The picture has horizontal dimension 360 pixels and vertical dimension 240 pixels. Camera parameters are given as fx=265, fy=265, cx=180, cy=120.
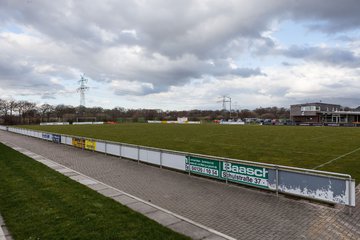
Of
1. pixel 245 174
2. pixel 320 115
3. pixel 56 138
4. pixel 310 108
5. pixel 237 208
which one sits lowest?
pixel 237 208

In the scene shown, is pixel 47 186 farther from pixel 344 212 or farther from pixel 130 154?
pixel 344 212

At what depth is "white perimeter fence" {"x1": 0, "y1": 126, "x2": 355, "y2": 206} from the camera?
310 inches

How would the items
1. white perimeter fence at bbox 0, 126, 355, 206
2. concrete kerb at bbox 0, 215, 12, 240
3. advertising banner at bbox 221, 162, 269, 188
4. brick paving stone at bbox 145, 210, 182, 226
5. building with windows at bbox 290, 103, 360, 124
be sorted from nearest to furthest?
concrete kerb at bbox 0, 215, 12, 240 < brick paving stone at bbox 145, 210, 182, 226 < white perimeter fence at bbox 0, 126, 355, 206 < advertising banner at bbox 221, 162, 269, 188 < building with windows at bbox 290, 103, 360, 124

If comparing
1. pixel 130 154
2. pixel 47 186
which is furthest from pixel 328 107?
pixel 47 186

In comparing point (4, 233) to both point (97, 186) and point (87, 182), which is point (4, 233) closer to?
point (97, 186)

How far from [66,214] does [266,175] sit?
6.68m

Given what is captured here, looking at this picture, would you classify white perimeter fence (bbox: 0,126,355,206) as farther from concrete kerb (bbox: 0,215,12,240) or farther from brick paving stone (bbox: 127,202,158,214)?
concrete kerb (bbox: 0,215,12,240)

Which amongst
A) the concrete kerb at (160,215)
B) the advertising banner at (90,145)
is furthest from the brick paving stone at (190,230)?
the advertising banner at (90,145)

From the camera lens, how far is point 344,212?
770 cm

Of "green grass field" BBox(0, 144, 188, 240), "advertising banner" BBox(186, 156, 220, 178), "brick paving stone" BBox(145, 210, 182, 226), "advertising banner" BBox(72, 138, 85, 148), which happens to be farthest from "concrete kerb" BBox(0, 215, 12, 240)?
"advertising banner" BBox(72, 138, 85, 148)

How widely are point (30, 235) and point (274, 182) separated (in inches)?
296

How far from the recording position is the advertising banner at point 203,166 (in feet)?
36.9

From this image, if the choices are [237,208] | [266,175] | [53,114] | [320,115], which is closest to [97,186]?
[237,208]

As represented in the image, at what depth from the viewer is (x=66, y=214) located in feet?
23.3
